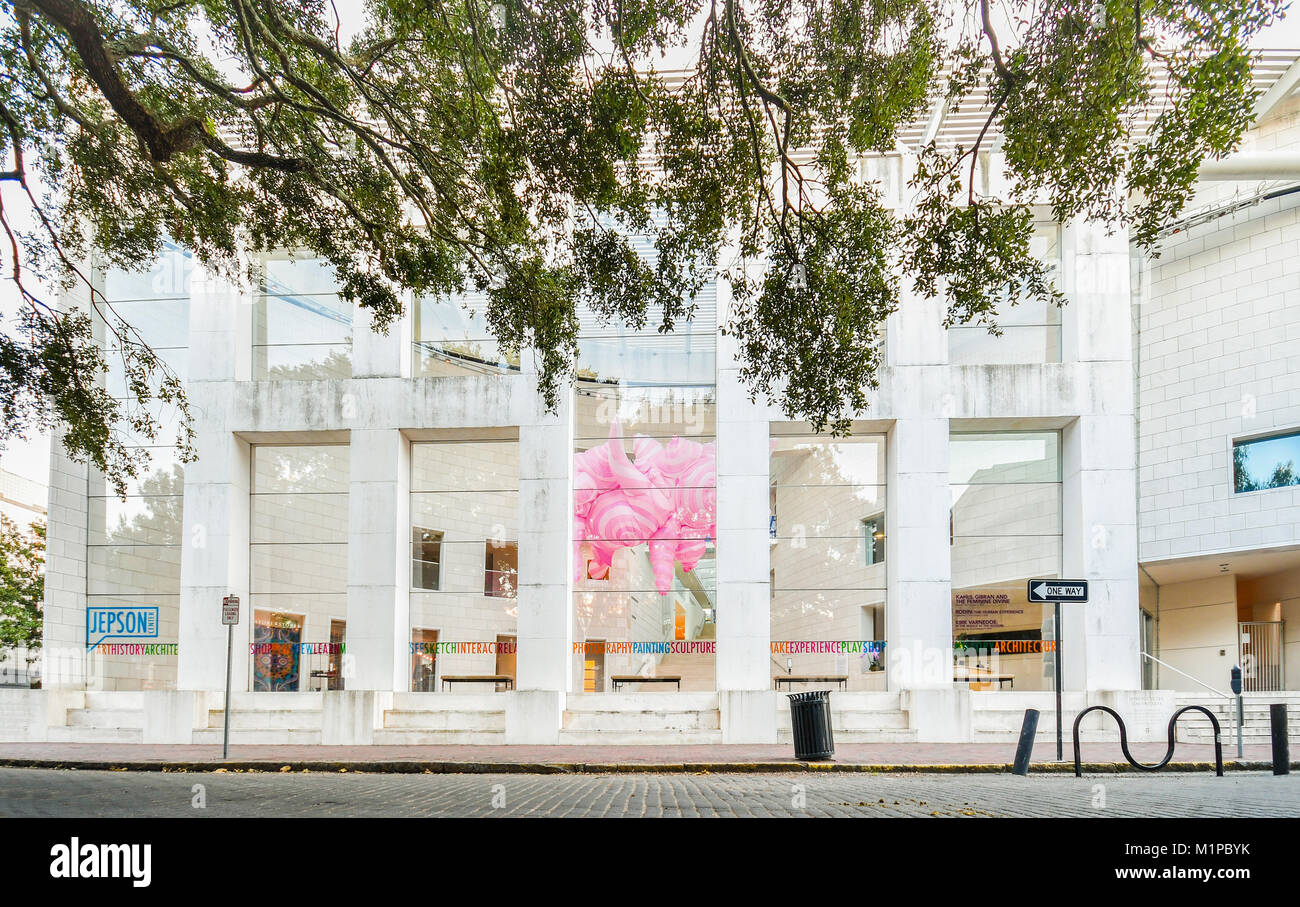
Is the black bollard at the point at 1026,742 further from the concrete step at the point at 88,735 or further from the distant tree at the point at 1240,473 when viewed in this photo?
the concrete step at the point at 88,735

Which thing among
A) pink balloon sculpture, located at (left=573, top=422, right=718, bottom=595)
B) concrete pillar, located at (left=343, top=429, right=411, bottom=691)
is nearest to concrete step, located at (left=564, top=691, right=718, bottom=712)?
pink balloon sculpture, located at (left=573, top=422, right=718, bottom=595)

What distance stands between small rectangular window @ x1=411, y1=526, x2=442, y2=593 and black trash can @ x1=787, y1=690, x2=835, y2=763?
31.7ft

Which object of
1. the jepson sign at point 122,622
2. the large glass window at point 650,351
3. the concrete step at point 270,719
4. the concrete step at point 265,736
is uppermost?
the large glass window at point 650,351

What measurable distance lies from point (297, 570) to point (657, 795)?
14.6m

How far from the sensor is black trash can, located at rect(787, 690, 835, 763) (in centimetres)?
1395

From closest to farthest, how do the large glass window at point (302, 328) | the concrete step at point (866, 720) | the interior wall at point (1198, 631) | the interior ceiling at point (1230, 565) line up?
the concrete step at point (866, 720) → the large glass window at point (302, 328) → the interior ceiling at point (1230, 565) → the interior wall at point (1198, 631)

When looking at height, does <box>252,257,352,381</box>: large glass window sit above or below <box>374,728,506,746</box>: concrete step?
above

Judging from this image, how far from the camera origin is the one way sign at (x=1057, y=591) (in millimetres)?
13242

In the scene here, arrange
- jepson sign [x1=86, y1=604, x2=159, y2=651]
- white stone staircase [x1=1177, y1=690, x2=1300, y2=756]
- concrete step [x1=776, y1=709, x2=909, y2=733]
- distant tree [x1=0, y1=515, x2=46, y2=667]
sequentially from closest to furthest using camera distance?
white stone staircase [x1=1177, y1=690, x2=1300, y2=756] → concrete step [x1=776, y1=709, x2=909, y2=733] → jepson sign [x1=86, y1=604, x2=159, y2=651] → distant tree [x1=0, y1=515, x2=46, y2=667]

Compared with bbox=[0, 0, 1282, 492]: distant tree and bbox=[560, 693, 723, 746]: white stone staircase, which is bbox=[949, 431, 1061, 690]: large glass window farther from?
bbox=[0, 0, 1282, 492]: distant tree

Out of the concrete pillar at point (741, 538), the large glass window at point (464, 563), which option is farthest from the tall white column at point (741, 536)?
the large glass window at point (464, 563)

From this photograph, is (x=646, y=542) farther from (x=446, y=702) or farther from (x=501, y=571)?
(x=446, y=702)

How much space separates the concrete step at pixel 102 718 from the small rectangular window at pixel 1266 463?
2477 centimetres
